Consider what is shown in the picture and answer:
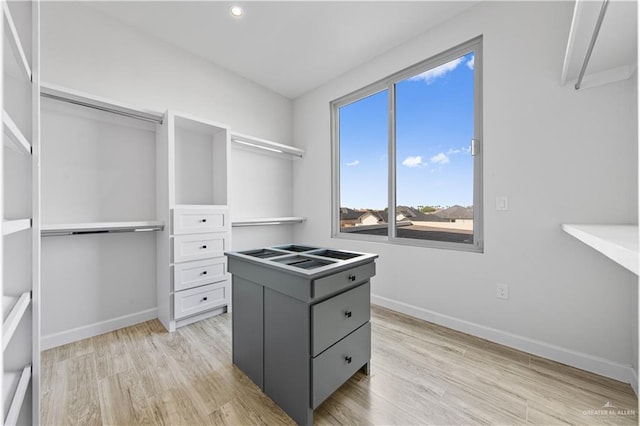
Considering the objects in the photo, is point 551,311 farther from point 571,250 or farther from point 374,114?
point 374,114

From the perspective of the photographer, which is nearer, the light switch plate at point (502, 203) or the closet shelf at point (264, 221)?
the light switch plate at point (502, 203)

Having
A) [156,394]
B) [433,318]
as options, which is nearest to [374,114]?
[433,318]

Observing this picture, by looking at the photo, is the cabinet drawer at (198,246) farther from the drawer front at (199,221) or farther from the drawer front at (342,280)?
the drawer front at (342,280)

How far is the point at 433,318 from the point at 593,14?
2.25 meters

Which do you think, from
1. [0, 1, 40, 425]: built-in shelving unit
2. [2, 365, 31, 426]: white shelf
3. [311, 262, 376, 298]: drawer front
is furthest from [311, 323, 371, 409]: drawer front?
[0, 1, 40, 425]: built-in shelving unit

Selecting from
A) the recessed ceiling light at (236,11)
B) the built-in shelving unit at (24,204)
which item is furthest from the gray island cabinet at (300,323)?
the recessed ceiling light at (236,11)

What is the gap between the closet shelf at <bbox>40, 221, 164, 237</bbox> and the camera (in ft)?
6.24

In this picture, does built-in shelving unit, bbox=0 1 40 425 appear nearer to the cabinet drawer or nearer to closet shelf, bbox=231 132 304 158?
the cabinet drawer

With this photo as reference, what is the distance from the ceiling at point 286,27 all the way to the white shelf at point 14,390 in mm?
2626

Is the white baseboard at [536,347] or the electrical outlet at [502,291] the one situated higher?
the electrical outlet at [502,291]

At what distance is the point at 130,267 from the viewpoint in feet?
8.06

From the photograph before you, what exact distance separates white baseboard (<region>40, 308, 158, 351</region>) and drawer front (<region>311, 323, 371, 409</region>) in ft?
6.62

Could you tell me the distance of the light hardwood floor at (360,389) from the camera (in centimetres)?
138

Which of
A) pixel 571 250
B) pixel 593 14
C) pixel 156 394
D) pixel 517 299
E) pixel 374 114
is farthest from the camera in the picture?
pixel 374 114
